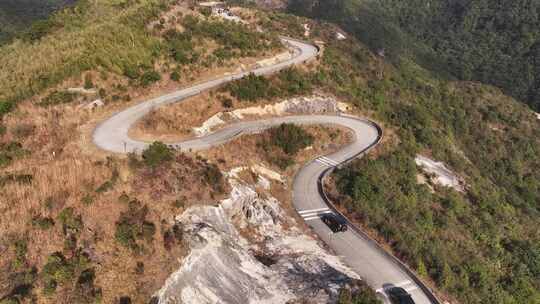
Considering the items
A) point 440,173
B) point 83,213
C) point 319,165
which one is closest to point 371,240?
point 319,165

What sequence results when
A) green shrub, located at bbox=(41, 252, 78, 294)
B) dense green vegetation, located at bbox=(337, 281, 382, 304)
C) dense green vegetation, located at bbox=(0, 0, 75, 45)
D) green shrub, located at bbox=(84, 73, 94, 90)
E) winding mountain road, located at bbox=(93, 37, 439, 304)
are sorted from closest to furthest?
green shrub, located at bbox=(41, 252, 78, 294)
dense green vegetation, located at bbox=(337, 281, 382, 304)
winding mountain road, located at bbox=(93, 37, 439, 304)
green shrub, located at bbox=(84, 73, 94, 90)
dense green vegetation, located at bbox=(0, 0, 75, 45)

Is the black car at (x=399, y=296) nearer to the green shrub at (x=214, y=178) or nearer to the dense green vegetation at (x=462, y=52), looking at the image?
the green shrub at (x=214, y=178)

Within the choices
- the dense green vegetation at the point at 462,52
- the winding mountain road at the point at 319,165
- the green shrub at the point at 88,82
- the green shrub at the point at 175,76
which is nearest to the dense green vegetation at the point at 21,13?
the green shrub at the point at 175,76

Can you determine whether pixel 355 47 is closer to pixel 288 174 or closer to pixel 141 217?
pixel 288 174

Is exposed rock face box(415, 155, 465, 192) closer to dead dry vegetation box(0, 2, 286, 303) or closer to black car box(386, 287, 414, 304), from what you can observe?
black car box(386, 287, 414, 304)

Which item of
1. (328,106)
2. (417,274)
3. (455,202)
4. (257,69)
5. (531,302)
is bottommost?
(531,302)

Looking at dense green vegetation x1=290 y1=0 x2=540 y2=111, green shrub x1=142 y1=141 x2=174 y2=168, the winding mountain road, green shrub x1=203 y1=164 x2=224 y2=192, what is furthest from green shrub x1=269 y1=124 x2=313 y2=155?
dense green vegetation x1=290 y1=0 x2=540 y2=111

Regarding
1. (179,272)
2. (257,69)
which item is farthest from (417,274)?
(257,69)
